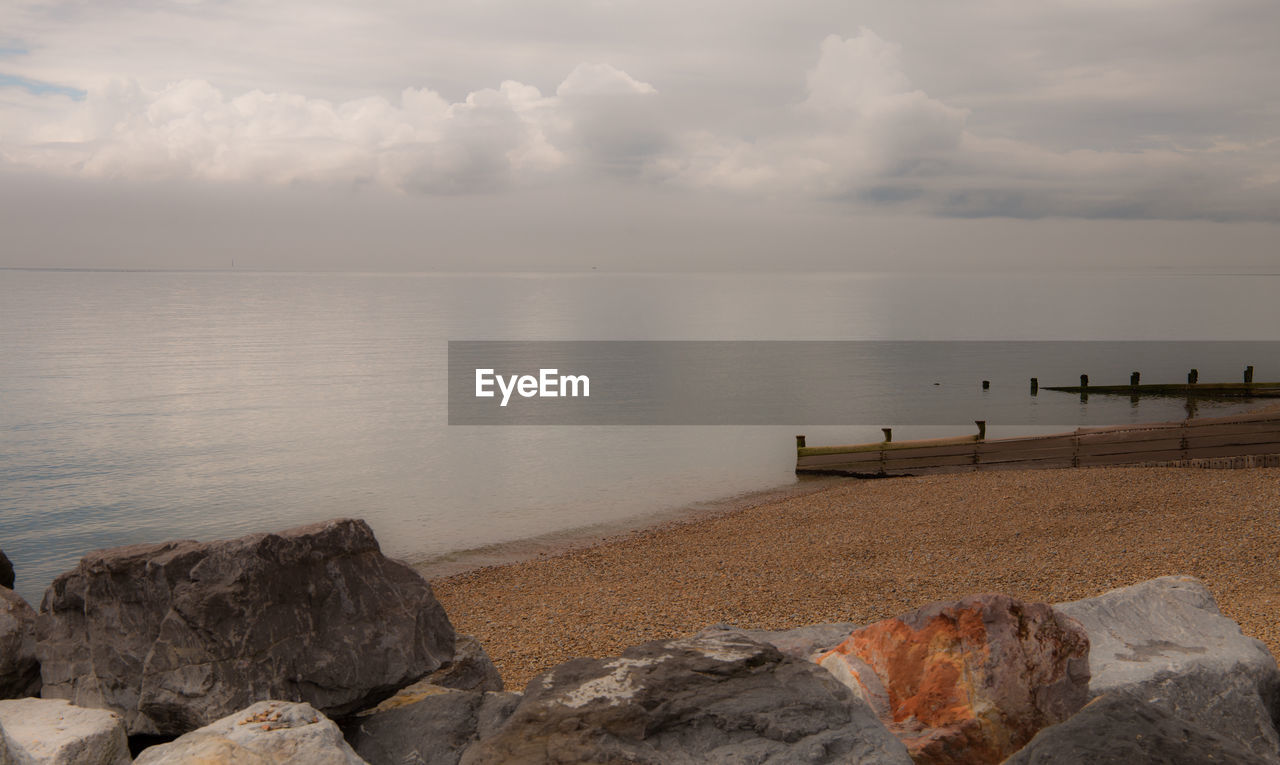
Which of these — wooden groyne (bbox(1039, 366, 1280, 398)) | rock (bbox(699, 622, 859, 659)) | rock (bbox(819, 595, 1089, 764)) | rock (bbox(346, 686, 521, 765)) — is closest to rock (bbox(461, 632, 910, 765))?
rock (bbox(819, 595, 1089, 764))

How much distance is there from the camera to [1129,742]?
3895 mm

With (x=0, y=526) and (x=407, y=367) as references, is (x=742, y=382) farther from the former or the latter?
(x=0, y=526)

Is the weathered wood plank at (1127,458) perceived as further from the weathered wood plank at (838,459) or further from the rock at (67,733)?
the rock at (67,733)

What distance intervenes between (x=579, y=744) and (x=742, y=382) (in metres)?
55.5

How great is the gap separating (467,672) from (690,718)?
11.6ft

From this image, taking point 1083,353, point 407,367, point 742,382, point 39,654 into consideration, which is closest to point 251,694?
point 39,654

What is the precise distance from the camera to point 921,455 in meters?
26.3

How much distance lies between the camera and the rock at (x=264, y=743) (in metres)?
4.64

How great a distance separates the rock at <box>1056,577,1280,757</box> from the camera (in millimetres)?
5891

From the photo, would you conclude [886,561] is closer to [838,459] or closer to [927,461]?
[927,461]

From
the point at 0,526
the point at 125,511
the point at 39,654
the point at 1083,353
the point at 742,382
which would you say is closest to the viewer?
the point at 39,654

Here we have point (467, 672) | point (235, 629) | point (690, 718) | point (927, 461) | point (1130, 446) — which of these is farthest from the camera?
point (927, 461)

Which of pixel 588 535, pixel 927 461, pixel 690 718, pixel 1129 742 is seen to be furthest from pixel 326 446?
pixel 1129 742

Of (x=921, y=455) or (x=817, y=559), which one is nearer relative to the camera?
(x=817, y=559)
